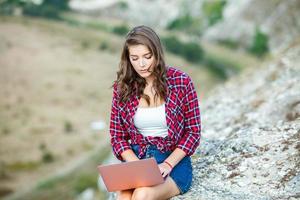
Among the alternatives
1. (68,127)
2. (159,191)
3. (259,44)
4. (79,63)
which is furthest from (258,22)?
(159,191)

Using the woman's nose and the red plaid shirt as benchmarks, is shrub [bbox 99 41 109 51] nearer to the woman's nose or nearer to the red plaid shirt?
the red plaid shirt

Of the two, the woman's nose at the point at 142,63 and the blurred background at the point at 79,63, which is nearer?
the woman's nose at the point at 142,63

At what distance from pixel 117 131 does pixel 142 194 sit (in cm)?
101

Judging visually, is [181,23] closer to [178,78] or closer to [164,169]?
[178,78]

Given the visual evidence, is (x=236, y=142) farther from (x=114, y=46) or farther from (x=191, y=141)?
(x=114, y=46)

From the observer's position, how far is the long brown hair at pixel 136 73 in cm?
602

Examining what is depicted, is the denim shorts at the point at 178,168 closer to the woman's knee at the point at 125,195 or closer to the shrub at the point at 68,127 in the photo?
the woman's knee at the point at 125,195

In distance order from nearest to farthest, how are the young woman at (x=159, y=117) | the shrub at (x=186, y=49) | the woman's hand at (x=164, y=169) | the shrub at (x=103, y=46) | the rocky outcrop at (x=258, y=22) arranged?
the woman's hand at (x=164, y=169) → the young woman at (x=159, y=117) → the rocky outcrop at (x=258, y=22) → the shrub at (x=186, y=49) → the shrub at (x=103, y=46)

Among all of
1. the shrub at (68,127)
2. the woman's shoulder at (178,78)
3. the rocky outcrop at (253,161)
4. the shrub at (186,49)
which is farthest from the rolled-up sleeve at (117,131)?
the shrub at (186,49)

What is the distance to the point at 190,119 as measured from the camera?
21.2 ft

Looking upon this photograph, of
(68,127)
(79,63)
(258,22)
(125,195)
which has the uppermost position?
(258,22)

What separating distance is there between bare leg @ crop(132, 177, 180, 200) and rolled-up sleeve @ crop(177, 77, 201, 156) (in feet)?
1.40

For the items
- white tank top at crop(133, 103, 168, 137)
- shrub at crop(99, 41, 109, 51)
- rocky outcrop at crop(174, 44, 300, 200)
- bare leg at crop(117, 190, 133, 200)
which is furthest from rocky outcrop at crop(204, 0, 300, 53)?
bare leg at crop(117, 190, 133, 200)

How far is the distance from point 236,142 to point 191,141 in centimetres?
217
